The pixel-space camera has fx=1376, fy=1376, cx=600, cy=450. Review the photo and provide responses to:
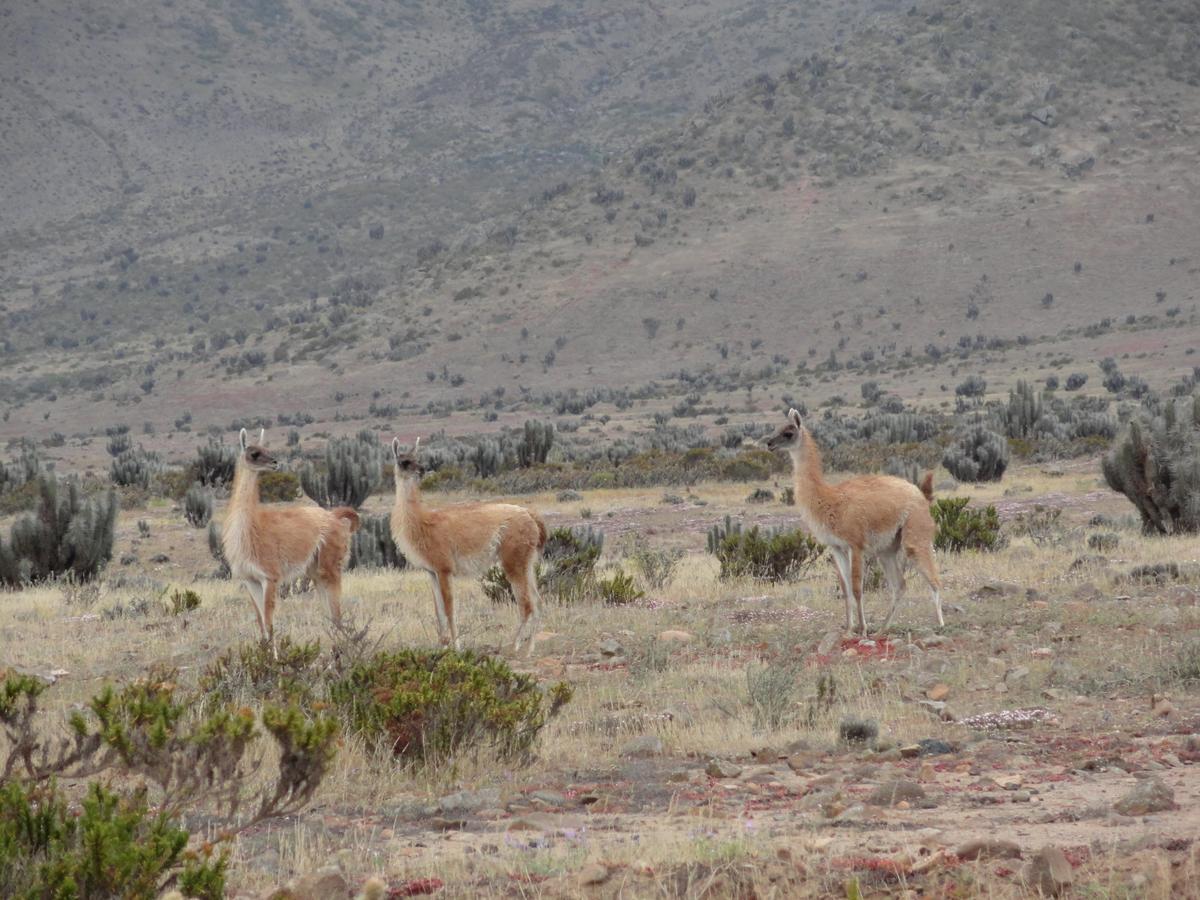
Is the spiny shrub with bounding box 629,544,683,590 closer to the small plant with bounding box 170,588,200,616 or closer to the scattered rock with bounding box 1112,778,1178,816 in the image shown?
the small plant with bounding box 170,588,200,616

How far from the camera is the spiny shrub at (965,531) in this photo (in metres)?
17.0

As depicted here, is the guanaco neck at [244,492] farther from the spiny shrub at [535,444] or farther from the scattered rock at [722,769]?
the spiny shrub at [535,444]

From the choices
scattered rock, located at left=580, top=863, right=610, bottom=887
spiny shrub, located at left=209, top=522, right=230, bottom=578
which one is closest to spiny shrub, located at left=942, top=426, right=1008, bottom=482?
spiny shrub, located at left=209, top=522, right=230, bottom=578

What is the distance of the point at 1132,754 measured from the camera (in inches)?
280

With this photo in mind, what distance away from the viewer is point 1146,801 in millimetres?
5820

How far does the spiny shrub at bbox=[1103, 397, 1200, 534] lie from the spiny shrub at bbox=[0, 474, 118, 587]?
13.9m

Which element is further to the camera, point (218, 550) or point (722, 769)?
point (218, 550)

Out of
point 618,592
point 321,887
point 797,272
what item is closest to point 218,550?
point 618,592

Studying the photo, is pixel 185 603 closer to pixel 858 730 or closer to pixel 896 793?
pixel 858 730

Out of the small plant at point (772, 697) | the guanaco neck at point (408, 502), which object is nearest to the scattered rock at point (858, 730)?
the small plant at point (772, 697)

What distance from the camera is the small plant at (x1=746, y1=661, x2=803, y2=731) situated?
838 cm

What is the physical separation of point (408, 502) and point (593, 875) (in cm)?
625

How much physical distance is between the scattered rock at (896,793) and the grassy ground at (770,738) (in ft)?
0.18

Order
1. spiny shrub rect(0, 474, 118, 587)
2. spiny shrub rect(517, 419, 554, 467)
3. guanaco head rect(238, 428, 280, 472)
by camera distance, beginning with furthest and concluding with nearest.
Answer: spiny shrub rect(517, 419, 554, 467) < spiny shrub rect(0, 474, 118, 587) < guanaco head rect(238, 428, 280, 472)
